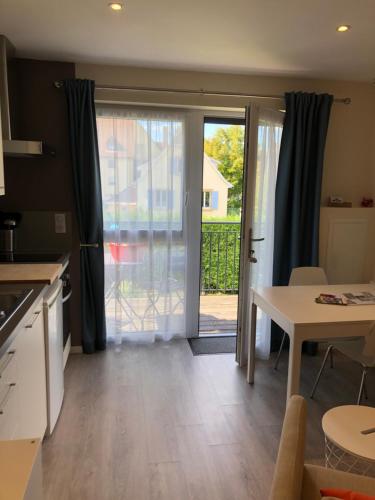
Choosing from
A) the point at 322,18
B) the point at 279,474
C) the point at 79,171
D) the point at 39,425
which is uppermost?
the point at 322,18

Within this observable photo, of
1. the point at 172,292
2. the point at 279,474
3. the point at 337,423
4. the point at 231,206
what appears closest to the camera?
the point at 279,474

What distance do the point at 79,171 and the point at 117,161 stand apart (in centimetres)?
35

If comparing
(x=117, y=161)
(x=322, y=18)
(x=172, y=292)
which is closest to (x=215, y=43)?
(x=322, y=18)

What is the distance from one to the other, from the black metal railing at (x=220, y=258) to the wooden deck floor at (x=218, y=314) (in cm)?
15

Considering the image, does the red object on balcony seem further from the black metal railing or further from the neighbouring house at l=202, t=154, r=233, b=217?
the black metal railing

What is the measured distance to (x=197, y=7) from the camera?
2.16 m

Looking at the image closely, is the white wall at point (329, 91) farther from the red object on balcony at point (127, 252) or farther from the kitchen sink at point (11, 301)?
the kitchen sink at point (11, 301)

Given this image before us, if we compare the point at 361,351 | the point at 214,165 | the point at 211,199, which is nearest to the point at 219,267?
the point at 211,199

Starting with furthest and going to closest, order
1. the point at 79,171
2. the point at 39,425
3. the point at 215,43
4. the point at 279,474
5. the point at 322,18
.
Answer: the point at 79,171, the point at 215,43, the point at 322,18, the point at 39,425, the point at 279,474

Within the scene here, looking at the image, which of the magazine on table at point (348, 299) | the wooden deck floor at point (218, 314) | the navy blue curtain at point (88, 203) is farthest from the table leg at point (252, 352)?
the navy blue curtain at point (88, 203)

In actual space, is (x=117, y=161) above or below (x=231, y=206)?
above

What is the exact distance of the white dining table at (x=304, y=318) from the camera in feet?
7.30

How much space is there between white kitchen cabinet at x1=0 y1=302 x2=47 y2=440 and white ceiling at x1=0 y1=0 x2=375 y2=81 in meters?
1.70

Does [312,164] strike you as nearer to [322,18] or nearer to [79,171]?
[322,18]
